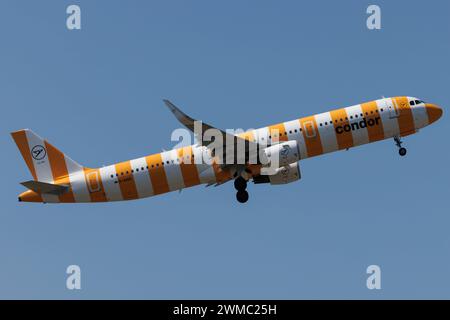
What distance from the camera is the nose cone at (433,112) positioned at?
62.9 m

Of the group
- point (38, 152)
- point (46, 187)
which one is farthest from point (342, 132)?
point (38, 152)

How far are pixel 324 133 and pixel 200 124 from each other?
392 inches

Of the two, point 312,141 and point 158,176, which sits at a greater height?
point 312,141

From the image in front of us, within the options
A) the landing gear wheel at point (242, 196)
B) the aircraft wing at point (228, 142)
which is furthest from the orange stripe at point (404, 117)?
the landing gear wheel at point (242, 196)

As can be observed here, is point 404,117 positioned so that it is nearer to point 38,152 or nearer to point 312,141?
point 312,141

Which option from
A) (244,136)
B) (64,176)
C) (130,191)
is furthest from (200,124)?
(64,176)

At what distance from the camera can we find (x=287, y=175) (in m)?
61.5

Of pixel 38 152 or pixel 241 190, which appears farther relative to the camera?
pixel 38 152

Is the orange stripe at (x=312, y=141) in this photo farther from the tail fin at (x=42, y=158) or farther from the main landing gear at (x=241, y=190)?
the tail fin at (x=42, y=158)

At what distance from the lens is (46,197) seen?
207 ft

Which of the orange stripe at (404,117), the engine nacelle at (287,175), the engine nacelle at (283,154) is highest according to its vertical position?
the orange stripe at (404,117)

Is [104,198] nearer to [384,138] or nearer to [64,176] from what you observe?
[64,176]

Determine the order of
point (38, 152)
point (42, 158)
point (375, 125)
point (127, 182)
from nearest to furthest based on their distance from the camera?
point (375, 125)
point (127, 182)
point (42, 158)
point (38, 152)

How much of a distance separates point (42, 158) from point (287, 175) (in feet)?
66.3
